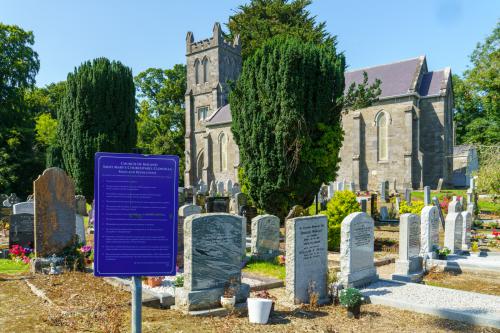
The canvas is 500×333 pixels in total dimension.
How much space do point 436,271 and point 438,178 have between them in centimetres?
2543

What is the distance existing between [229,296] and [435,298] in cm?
387

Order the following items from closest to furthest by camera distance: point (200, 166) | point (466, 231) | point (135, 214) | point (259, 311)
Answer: point (135, 214)
point (259, 311)
point (466, 231)
point (200, 166)

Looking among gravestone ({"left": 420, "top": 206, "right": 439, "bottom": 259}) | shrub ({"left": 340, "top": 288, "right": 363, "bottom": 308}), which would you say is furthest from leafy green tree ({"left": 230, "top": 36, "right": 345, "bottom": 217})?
shrub ({"left": 340, "top": 288, "right": 363, "bottom": 308})

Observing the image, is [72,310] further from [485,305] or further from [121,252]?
[485,305]

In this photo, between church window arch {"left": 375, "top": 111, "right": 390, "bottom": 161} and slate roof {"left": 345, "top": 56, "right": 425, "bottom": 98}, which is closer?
slate roof {"left": 345, "top": 56, "right": 425, "bottom": 98}

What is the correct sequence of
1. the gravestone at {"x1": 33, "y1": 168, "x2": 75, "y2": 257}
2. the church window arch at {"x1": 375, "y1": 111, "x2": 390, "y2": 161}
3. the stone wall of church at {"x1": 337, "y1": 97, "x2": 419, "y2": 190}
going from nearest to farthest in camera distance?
1. the gravestone at {"x1": 33, "y1": 168, "x2": 75, "y2": 257}
2. the stone wall of church at {"x1": 337, "y1": 97, "x2": 419, "y2": 190}
3. the church window arch at {"x1": 375, "y1": 111, "x2": 390, "y2": 161}

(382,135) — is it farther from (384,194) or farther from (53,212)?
(53,212)

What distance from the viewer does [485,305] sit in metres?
6.70

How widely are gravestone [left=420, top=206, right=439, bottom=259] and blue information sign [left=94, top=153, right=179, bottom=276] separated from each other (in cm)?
868

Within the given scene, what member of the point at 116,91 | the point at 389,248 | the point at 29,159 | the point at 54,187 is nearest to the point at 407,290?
the point at 389,248

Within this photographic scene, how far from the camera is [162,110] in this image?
50875mm

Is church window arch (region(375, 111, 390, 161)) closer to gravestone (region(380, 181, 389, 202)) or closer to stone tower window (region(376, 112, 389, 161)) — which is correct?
stone tower window (region(376, 112, 389, 161))

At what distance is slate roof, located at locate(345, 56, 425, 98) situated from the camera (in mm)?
32700

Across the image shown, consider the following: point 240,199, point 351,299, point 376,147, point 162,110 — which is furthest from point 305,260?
point 162,110
